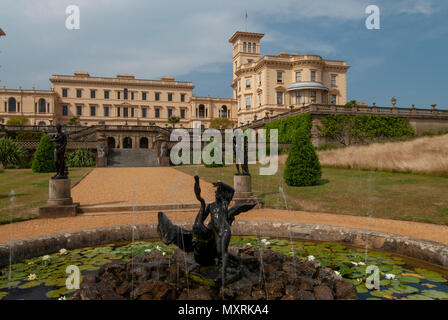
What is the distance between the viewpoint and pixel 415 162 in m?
16.8

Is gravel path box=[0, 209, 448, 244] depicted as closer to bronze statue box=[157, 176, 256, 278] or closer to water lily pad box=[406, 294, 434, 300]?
water lily pad box=[406, 294, 434, 300]

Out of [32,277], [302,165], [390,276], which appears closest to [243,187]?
[302,165]

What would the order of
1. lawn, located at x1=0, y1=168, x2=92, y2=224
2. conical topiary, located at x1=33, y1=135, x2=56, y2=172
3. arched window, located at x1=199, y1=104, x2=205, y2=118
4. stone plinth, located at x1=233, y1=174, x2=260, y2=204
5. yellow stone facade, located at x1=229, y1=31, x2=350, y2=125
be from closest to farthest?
lawn, located at x1=0, y1=168, x2=92, y2=224 < stone plinth, located at x1=233, y1=174, x2=260, y2=204 < conical topiary, located at x1=33, y1=135, x2=56, y2=172 < yellow stone facade, located at x1=229, y1=31, x2=350, y2=125 < arched window, located at x1=199, y1=104, x2=205, y2=118


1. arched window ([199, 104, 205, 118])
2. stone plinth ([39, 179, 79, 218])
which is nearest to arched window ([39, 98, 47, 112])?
arched window ([199, 104, 205, 118])

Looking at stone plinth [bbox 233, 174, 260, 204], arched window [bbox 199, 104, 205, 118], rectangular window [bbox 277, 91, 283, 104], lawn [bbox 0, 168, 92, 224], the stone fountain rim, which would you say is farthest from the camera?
arched window [bbox 199, 104, 205, 118]

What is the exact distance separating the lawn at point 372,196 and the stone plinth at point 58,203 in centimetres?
635

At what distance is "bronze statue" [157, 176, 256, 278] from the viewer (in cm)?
400

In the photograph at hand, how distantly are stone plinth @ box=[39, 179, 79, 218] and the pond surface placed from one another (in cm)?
366

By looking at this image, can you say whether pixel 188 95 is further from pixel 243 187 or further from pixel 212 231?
pixel 212 231

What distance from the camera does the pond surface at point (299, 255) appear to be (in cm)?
425

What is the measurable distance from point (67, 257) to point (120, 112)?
65.8 metres
